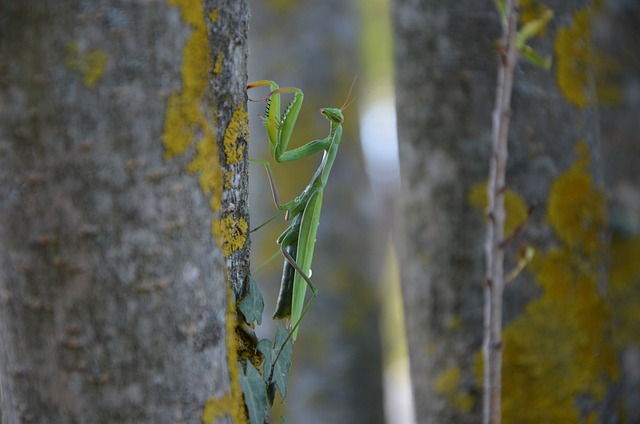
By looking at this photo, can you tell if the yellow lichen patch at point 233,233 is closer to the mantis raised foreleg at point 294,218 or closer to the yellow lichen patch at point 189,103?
the yellow lichen patch at point 189,103

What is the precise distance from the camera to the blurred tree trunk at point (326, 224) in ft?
15.0

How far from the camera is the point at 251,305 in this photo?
45.0 inches

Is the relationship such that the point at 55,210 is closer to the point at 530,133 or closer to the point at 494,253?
the point at 494,253

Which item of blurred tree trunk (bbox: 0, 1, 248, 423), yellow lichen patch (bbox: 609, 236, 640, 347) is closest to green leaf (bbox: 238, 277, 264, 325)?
blurred tree trunk (bbox: 0, 1, 248, 423)

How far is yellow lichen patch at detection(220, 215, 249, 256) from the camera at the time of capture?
1073 mm

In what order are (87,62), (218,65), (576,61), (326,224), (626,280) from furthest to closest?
1. (326,224)
2. (626,280)
3. (576,61)
4. (218,65)
5. (87,62)

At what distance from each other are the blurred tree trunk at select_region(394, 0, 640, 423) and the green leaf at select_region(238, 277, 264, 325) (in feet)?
3.39

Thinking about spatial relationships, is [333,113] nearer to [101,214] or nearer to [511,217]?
[511,217]

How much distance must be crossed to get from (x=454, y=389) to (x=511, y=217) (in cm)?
54

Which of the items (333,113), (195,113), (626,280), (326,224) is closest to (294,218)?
(333,113)

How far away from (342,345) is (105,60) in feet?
13.1

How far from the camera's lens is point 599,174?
208cm

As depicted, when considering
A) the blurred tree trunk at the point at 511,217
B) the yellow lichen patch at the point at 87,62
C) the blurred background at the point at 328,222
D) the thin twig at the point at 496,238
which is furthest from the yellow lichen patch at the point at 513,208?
the blurred background at the point at 328,222

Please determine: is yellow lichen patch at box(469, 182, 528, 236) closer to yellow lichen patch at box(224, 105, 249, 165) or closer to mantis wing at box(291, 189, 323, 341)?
mantis wing at box(291, 189, 323, 341)
